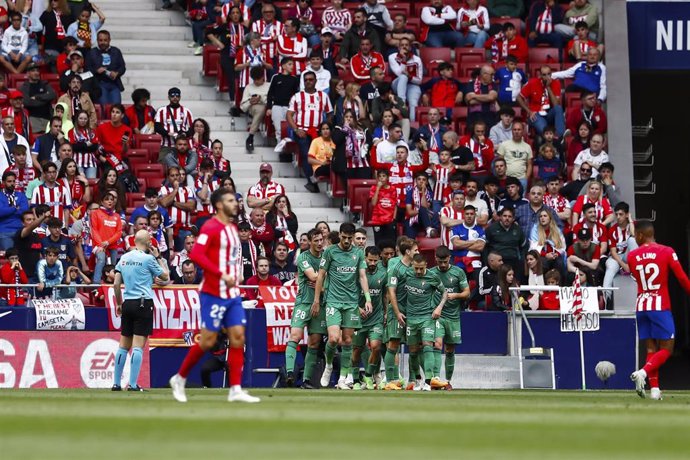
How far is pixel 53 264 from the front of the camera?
2225cm

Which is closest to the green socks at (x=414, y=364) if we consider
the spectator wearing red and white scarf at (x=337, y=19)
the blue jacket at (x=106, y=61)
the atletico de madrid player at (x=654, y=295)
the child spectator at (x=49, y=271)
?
the atletico de madrid player at (x=654, y=295)

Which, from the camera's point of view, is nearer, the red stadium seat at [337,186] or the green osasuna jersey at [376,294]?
the green osasuna jersey at [376,294]

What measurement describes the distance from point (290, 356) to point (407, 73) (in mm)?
8314

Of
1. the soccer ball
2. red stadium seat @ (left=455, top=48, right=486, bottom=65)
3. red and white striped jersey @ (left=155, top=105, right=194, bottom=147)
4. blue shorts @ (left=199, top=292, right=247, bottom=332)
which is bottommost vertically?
the soccer ball

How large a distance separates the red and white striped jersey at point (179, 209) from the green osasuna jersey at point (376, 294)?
399cm

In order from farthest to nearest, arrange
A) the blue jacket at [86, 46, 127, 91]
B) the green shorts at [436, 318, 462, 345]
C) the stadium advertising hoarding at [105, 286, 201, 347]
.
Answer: the blue jacket at [86, 46, 127, 91] → the stadium advertising hoarding at [105, 286, 201, 347] → the green shorts at [436, 318, 462, 345]

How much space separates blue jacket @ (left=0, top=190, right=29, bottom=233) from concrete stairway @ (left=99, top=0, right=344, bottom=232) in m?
4.62

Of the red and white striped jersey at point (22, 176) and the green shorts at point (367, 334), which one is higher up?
the red and white striped jersey at point (22, 176)

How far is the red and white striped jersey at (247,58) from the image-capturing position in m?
27.2

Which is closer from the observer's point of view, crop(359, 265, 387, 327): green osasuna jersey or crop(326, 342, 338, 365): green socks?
crop(326, 342, 338, 365): green socks

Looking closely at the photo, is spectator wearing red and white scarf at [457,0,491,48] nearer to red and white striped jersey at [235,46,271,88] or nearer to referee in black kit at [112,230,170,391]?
red and white striped jersey at [235,46,271,88]

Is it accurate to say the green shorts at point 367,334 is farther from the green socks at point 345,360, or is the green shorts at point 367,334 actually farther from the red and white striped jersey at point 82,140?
the red and white striped jersey at point 82,140

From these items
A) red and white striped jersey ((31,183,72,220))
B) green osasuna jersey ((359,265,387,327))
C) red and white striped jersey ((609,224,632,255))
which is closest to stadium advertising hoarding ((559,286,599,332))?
red and white striped jersey ((609,224,632,255))

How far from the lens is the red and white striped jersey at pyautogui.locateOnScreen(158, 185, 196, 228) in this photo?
2411cm
